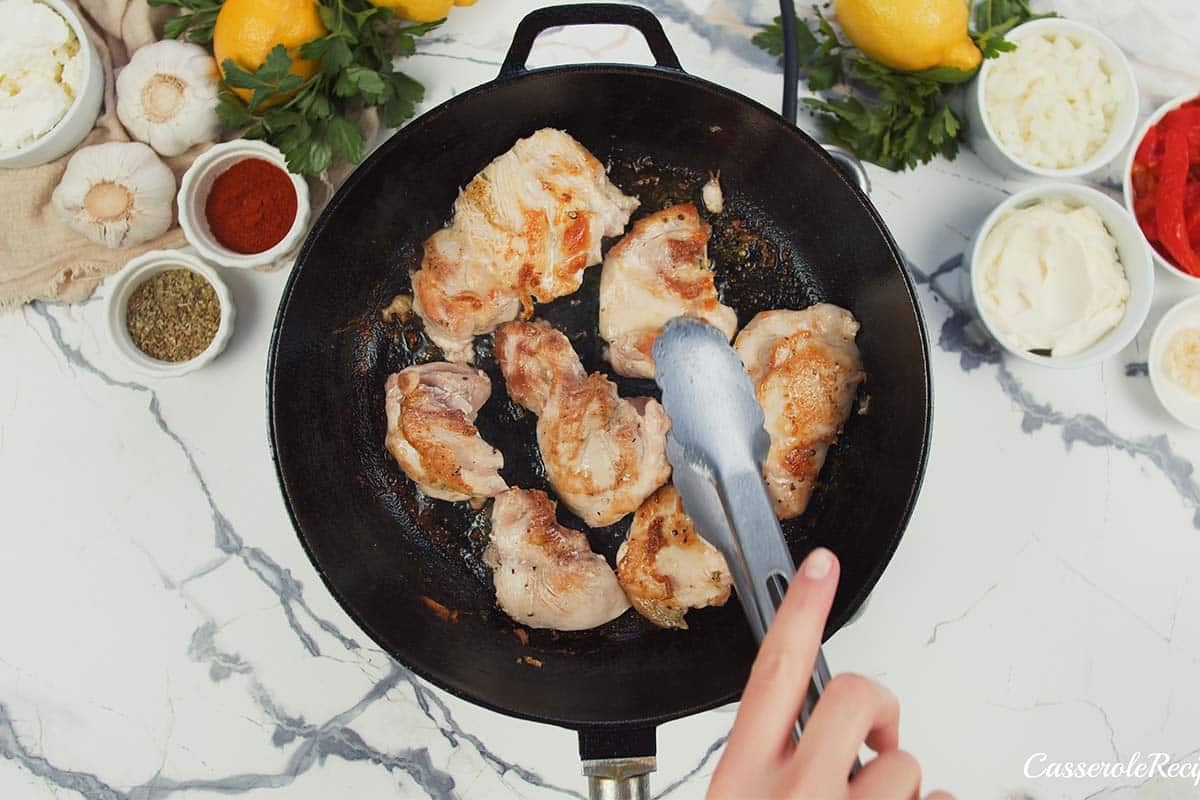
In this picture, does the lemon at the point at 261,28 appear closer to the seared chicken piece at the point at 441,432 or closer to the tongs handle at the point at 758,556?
the seared chicken piece at the point at 441,432

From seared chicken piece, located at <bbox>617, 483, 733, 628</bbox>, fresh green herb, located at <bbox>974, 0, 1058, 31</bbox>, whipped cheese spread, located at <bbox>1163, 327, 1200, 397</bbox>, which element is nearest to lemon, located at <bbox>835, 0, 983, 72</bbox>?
fresh green herb, located at <bbox>974, 0, 1058, 31</bbox>

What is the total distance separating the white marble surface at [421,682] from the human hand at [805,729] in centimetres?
108

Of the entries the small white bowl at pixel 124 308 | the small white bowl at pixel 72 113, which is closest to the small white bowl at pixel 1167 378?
the small white bowl at pixel 124 308

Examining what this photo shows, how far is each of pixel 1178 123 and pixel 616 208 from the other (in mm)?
1254

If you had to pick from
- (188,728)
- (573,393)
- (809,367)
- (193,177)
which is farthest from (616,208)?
(188,728)

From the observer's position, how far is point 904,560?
2.02 m

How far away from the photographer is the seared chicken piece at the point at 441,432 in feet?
5.91

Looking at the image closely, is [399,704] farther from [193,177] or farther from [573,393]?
[193,177]

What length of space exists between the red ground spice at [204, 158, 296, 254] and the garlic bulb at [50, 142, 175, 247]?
14 cm

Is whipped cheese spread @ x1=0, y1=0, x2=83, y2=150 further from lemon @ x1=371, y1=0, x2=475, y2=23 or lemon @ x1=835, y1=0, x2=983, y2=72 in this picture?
lemon @ x1=835, y1=0, x2=983, y2=72

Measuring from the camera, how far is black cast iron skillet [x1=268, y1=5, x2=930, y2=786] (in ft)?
5.89

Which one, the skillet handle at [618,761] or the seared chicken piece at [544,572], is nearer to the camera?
the skillet handle at [618,761]

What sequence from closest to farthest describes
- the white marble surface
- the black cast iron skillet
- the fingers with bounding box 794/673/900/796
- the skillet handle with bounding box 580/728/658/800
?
the fingers with bounding box 794/673/900/796
the skillet handle with bounding box 580/728/658/800
the black cast iron skillet
the white marble surface

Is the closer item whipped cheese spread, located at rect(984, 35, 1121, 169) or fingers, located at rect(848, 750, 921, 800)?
fingers, located at rect(848, 750, 921, 800)
